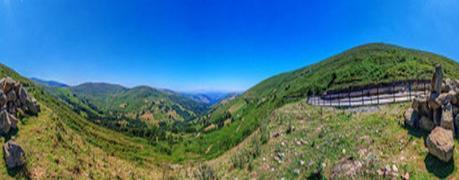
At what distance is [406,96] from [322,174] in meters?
19.1

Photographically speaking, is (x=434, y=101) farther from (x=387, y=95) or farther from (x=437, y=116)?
(x=387, y=95)

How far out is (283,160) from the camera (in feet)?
117

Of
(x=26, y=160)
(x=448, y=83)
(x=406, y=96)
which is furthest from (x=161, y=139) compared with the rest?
(x=448, y=83)

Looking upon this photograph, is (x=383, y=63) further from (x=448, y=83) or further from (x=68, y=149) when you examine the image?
(x=68, y=149)

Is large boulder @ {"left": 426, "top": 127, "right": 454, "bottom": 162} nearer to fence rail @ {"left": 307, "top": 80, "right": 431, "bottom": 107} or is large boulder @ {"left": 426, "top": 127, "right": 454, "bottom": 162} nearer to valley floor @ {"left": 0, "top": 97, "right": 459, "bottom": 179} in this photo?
valley floor @ {"left": 0, "top": 97, "right": 459, "bottom": 179}

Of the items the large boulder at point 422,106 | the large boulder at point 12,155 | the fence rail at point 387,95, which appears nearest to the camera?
the large boulder at point 422,106

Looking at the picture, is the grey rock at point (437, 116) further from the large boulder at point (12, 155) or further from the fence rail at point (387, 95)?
the large boulder at point (12, 155)

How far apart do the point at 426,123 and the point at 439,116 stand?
1.18m

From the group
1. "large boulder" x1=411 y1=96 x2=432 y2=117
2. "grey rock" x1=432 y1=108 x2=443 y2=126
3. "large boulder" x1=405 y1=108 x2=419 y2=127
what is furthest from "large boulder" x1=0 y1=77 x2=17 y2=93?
"grey rock" x1=432 y1=108 x2=443 y2=126

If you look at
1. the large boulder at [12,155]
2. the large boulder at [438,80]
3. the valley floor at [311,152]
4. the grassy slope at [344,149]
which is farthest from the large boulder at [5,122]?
the large boulder at [438,80]

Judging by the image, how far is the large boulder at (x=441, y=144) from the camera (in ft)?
71.3

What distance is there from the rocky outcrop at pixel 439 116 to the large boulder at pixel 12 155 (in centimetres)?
3899

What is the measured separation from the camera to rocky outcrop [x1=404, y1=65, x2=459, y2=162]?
22.2 meters

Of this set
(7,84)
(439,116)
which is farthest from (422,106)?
(7,84)
